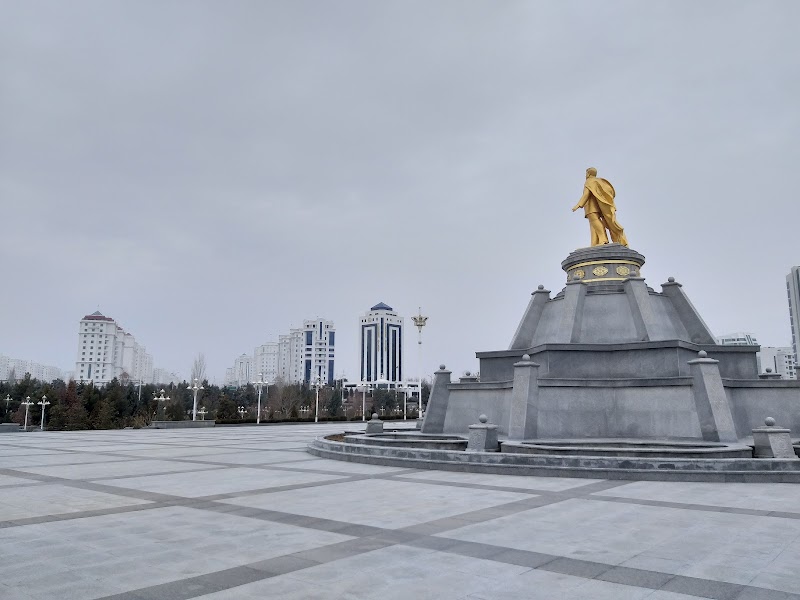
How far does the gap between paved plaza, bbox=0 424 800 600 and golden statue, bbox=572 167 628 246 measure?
12264 mm

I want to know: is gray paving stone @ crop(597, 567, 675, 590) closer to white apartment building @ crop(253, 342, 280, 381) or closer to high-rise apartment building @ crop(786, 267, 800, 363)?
high-rise apartment building @ crop(786, 267, 800, 363)

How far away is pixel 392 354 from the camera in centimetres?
9181

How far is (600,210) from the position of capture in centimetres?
2084

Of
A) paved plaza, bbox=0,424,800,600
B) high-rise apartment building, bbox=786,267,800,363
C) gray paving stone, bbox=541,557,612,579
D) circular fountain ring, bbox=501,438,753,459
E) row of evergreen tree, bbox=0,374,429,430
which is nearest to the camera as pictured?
paved plaza, bbox=0,424,800,600

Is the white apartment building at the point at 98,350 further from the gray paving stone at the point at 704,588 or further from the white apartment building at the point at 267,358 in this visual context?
the gray paving stone at the point at 704,588

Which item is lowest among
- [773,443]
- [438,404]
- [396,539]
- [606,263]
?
[396,539]

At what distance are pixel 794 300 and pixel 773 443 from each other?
81.2 m

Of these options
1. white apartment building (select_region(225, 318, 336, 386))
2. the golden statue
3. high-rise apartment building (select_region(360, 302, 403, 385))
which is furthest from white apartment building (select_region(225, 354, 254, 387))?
the golden statue

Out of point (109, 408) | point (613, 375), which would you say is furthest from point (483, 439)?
point (109, 408)

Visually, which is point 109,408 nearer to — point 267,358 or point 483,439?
point 483,439

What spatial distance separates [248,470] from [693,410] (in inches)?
414

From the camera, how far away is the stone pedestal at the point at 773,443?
11258 millimetres

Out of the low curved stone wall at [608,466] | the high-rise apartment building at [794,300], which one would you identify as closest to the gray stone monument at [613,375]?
the low curved stone wall at [608,466]

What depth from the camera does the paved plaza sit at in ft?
15.2
